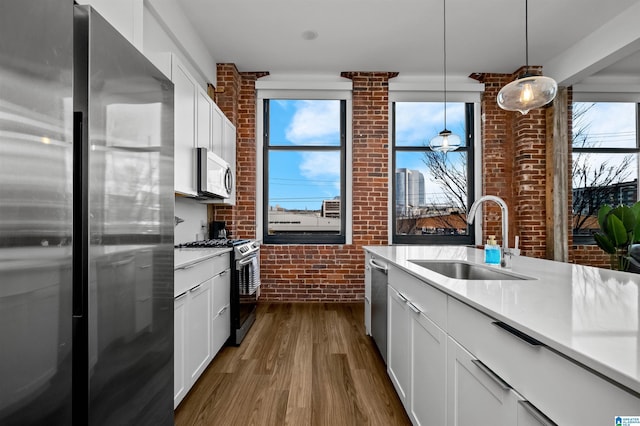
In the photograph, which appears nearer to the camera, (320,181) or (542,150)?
(542,150)

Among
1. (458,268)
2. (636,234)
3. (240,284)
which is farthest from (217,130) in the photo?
(636,234)

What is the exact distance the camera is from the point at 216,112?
3223 millimetres

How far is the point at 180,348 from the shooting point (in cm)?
178

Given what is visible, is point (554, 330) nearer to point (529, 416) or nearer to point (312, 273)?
point (529, 416)

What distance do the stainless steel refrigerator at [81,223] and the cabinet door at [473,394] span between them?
116 cm

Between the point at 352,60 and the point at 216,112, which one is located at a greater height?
the point at 352,60

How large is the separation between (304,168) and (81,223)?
→ 3.60 m

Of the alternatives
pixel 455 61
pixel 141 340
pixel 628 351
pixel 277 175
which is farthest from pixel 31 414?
pixel 455 61

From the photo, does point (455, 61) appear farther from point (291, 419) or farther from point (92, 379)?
point (92, 379)

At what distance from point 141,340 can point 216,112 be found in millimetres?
2615

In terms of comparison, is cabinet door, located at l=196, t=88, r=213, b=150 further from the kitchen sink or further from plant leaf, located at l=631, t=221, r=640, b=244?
plant leaf, located at l=631, t=221, r=640, b=244

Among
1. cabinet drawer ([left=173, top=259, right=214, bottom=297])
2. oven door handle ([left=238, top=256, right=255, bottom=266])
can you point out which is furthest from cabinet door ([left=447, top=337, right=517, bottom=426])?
oven door handle ([left=238, top=256, right=255, bottom=266])

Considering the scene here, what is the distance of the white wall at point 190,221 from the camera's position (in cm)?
294

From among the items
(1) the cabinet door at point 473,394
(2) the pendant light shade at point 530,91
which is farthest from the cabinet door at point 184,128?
(2) the pendant light shade at point 530,91
